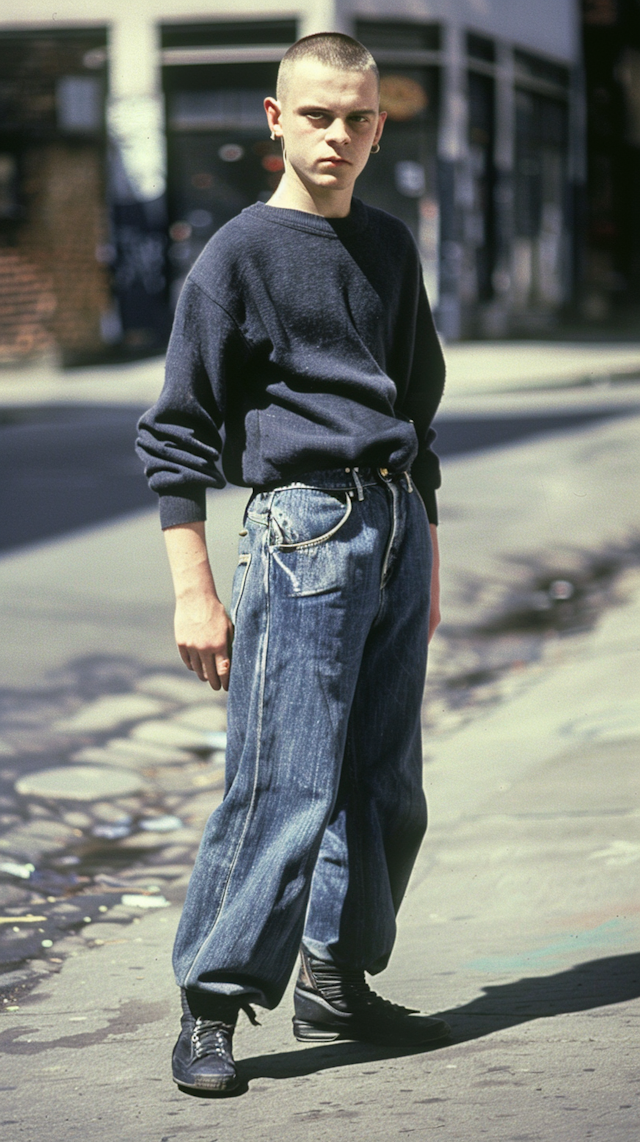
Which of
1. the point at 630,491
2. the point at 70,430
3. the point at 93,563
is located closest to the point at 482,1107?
the point at 93,563

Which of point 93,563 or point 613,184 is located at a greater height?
point 613,184

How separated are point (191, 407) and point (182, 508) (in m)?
0.17

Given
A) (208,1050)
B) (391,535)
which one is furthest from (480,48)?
(208,1050)

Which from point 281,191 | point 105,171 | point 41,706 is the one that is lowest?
point 41,706

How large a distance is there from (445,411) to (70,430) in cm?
382

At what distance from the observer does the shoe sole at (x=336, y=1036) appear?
123 inches

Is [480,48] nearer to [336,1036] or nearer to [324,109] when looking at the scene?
[324,109]

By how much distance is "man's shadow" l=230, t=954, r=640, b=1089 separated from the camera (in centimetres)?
307

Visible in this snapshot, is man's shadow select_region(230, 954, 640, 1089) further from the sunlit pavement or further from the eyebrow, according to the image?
the eyebrow

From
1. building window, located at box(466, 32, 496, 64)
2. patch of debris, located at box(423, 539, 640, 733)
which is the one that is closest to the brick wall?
building window, located at box(466, 32, 496, 64)

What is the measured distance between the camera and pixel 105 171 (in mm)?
23969

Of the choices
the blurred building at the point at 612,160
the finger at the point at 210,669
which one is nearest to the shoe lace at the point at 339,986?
the finger at the point at 210,669

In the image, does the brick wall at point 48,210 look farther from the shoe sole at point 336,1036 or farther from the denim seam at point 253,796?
the denim seam at point 253,796

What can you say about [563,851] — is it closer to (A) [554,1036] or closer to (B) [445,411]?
(A) [554,1036]
